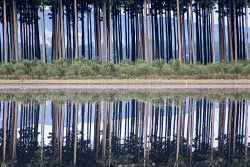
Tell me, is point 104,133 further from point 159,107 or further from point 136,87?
point 136,87

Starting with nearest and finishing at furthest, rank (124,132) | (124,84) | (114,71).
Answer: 1. (124,132)
2. (124,84)
3. (114,71)

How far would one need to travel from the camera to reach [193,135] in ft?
49.4

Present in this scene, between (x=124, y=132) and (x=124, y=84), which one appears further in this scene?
(x=124, y=84)

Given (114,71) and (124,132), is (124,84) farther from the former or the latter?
(124,132)

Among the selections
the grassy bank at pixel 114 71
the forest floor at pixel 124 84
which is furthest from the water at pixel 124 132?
the grassy bank at pixel 114 71

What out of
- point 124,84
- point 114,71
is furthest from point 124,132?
point 114,71

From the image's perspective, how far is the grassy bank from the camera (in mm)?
39656

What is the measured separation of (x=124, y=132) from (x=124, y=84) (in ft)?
70.1

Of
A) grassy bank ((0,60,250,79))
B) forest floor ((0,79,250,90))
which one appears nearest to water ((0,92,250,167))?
forest floor ((0,79,250,90))

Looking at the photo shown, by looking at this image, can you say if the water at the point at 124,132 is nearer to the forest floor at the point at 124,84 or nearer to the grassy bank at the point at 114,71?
the forest floor at the point at 124,84

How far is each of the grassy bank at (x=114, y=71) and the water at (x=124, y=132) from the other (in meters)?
13.4

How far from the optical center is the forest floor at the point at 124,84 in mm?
35750

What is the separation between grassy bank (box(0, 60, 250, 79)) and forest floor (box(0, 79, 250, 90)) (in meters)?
1.53

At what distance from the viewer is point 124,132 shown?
15914 mm
